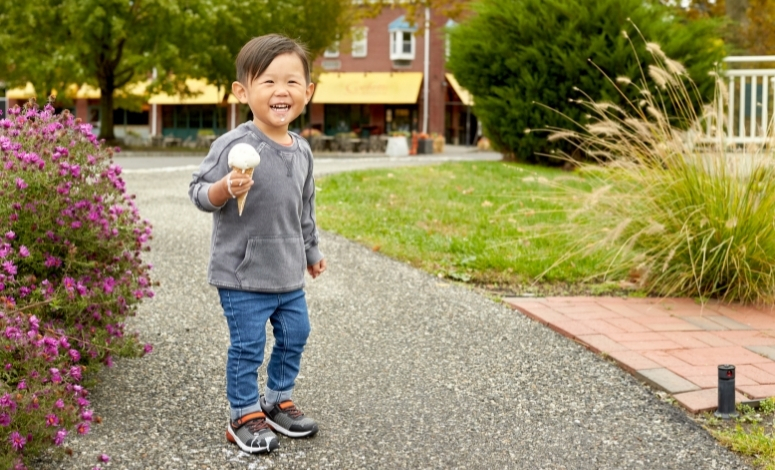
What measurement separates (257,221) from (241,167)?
0.35 meters

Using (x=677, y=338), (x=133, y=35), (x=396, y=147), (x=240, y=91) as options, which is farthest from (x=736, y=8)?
(x=240, y=91)

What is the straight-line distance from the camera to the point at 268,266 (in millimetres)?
3260

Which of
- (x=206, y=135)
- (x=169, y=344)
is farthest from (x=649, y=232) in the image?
(x=206, y=135)

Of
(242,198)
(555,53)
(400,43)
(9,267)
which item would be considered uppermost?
(400,43)

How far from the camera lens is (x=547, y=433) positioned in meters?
3.56

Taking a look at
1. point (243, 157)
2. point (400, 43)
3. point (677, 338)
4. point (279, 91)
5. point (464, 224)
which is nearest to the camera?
point (243, 157)

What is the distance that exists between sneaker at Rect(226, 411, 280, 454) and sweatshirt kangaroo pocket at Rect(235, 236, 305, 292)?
48 centimetres

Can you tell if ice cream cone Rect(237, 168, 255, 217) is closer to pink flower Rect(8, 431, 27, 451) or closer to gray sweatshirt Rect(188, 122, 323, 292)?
gray sweatshirt Rect(188, 122, 323, 292)

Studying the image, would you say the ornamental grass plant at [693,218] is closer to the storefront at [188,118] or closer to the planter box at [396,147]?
the planter box at [396,147]

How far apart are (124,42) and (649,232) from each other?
25.7 metres

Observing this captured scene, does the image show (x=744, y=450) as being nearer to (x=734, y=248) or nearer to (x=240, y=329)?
(x=240, y=329)

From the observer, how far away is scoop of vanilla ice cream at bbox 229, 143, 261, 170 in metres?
2.94

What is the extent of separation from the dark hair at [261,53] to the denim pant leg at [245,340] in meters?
0.76

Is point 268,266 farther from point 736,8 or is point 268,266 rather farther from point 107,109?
point 107,109
